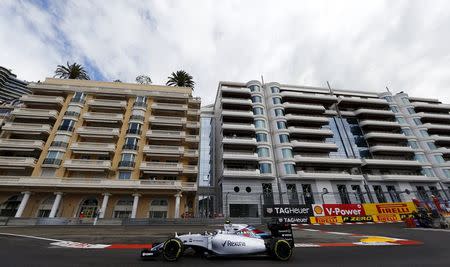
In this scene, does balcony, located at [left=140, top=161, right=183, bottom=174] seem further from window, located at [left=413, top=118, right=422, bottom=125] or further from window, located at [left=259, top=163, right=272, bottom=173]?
window, located at [left=413, top=118, right=422, bottom=125]

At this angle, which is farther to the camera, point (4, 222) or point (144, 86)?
point (144, 86)

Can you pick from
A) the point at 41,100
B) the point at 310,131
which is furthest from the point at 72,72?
the point at 310,131

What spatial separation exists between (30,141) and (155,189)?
20.1 metres

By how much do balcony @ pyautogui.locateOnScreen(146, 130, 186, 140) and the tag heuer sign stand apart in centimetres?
1807

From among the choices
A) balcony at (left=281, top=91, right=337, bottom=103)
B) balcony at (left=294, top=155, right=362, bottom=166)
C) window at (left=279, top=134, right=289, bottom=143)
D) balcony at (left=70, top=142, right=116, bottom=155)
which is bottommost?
balcony at (left=294, top=155, right=362, bottom=166)

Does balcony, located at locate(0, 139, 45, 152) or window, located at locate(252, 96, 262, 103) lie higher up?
window, located at locate(252, 96, 262, 103)

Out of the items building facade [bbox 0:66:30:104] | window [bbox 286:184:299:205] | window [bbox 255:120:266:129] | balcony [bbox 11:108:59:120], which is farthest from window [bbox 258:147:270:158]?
building facade [bbox 0:66:30:104]

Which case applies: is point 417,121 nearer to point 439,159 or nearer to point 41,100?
point 439,159

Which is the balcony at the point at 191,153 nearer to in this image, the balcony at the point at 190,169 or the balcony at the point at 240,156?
the balcony at the point at 190,169

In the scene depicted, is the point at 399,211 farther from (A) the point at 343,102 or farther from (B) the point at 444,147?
(B) the point at 444,147

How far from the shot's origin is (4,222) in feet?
73.2

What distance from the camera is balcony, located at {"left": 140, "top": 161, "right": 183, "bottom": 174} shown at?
106ft

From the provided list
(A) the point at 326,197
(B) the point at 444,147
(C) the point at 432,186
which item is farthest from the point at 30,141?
(B) the point at 444,147

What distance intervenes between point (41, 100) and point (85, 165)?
15.4 meters
